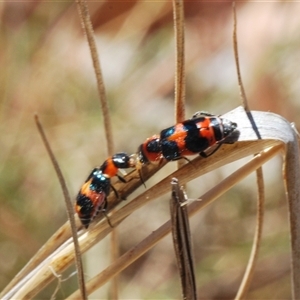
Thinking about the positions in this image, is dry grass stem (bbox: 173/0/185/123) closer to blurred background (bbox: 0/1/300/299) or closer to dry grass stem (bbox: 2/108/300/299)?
dry grass stem (bbox: 2/108/300/299)

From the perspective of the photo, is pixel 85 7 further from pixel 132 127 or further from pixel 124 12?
pixel 124 12

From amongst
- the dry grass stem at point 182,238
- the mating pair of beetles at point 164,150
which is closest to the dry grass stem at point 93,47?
the mating pair of beetles at point 164,150

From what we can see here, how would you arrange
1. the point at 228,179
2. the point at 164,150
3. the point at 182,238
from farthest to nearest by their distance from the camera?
1. the point at 164,150
2. the point at 228,179
3. the point at 182,238

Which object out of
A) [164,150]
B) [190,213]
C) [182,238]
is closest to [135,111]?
[164,150]

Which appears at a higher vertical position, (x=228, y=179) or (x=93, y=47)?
(x=93, y=47)

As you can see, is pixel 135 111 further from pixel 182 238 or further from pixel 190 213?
pixel 182 238

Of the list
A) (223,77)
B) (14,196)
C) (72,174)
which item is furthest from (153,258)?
(223,77)

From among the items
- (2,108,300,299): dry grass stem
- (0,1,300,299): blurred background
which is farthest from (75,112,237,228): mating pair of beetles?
(0,1,300,299): blurred background
